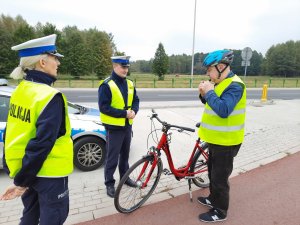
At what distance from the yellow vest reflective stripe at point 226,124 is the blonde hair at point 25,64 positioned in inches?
71.3

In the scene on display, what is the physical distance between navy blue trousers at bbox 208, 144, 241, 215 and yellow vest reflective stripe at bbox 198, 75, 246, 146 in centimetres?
10

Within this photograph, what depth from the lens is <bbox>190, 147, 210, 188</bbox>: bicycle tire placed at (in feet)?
11.6

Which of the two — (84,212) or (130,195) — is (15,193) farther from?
(130,195)

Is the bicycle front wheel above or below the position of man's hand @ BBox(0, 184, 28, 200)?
below

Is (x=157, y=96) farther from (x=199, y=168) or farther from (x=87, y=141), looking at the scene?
(x=199, y=168)

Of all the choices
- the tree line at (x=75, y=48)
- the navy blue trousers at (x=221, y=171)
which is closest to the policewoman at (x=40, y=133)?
the navy blue trousers at (x=221, y=171)

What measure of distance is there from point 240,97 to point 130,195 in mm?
1903

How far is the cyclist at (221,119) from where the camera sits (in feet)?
8.21

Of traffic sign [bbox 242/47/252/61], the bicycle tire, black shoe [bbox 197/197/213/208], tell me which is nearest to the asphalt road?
traffic sign [bbox 242/47/252/61]

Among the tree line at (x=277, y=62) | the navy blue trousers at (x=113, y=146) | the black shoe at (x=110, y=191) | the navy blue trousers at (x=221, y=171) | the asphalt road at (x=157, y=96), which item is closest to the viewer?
the navy blue trousers at (x=221, y=171)

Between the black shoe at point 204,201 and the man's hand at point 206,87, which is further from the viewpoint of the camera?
the black shoe at point 204,201

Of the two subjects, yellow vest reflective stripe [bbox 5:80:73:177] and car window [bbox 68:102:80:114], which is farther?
car window [bbox 68:102:80:114]

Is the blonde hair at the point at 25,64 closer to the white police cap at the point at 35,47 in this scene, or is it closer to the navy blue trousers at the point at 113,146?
the white police cap at the point at 35,47

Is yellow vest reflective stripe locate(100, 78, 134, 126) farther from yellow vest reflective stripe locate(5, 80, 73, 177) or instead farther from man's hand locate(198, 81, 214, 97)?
yellow vest reflective stripe locate(5, 80, 73, 177)
